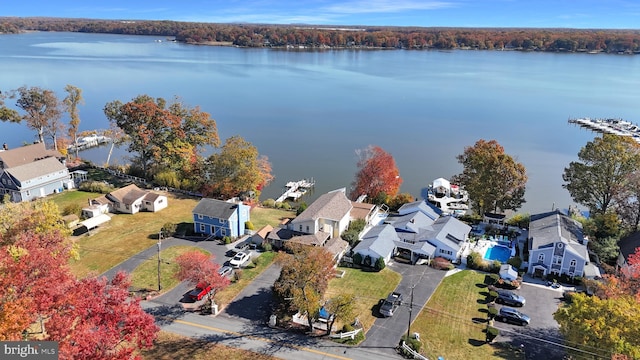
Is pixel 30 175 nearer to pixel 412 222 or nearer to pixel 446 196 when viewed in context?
pixel 412 222

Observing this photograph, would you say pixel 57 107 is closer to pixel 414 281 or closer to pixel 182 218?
pixel 182 218

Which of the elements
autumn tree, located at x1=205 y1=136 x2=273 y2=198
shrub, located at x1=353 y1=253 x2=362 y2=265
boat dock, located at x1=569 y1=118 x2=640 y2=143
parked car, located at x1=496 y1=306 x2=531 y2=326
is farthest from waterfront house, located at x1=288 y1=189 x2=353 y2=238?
boat dock, located at x1=569 y1=118 x2=640 y2=143

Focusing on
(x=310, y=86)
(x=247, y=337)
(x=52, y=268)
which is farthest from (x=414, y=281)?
(x=310, y=86)

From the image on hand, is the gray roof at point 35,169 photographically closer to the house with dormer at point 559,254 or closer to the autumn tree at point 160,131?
the autumn tree at point 160,131

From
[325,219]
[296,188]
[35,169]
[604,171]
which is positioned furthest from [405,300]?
[35,169]

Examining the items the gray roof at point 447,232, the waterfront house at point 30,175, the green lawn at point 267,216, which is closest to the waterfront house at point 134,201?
the waterfront house at point 30,175

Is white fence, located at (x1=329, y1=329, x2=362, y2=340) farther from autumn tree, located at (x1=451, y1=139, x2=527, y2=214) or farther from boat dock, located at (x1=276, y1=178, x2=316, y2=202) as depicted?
boat dock, located at (x1=276, y1=178, x2=316, y2=202)
